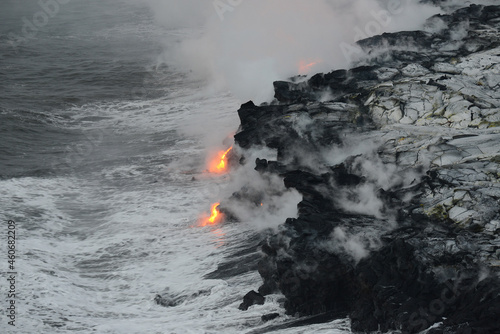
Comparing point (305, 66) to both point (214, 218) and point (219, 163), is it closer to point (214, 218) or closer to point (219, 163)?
point (219, 163)

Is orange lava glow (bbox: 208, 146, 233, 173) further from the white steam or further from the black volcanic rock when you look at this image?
the black volcanic rock

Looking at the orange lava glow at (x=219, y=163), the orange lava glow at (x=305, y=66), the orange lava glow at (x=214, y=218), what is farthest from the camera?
the orange lava glow at (x=305, y=66)

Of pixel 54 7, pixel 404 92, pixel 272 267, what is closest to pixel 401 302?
pixel 272 267

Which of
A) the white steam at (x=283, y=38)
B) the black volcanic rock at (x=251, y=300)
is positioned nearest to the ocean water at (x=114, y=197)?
the black volcanic rock at (x=251, y=300)

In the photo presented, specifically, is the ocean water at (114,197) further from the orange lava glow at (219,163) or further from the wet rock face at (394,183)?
the wet rock face at (394,183)

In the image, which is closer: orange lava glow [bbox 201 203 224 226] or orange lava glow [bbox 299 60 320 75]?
orange lava glow [bbox 201 203 224 226]

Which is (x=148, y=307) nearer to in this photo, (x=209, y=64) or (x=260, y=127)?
(x=260, y=127)

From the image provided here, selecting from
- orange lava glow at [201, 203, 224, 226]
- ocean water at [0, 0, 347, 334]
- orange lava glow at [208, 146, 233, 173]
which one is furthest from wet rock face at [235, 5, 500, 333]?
orange lava glow at [208, 146, 233, 173]
